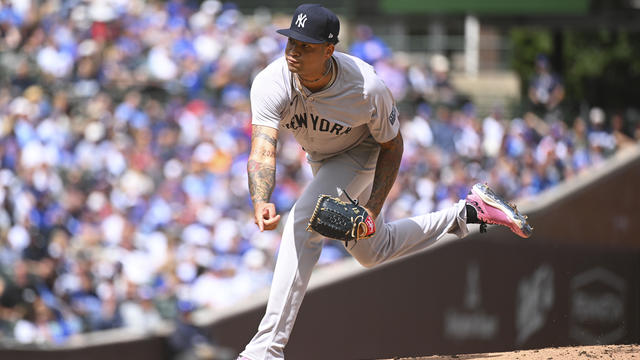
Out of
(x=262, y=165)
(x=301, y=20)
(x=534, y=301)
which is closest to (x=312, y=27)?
(x=301, y=20)

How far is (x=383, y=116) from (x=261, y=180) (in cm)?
81

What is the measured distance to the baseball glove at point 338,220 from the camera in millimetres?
4383

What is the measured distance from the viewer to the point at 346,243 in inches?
191

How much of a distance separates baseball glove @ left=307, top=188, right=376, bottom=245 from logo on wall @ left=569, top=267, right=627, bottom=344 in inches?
264

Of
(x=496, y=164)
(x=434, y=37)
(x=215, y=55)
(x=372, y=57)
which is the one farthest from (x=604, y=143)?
(x=434, y=37)

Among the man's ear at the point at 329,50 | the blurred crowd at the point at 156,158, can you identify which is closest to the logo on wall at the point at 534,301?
the blurred crowd at the point at 156,158

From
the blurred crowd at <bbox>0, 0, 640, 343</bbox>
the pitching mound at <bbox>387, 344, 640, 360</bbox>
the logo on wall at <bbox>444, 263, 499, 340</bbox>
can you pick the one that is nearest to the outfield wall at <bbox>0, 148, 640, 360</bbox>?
the logo on wall at <bbox>444, 263, 499, 340</bbox>

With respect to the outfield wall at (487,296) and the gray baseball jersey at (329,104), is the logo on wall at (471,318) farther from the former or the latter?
the gray baseball jersey at (329,104)

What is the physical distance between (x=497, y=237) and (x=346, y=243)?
580 cm

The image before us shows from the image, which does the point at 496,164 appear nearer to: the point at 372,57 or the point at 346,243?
the point at 372,57

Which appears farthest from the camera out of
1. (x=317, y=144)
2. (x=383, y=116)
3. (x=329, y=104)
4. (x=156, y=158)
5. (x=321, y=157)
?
(x=156, y=158)

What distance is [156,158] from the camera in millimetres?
12000

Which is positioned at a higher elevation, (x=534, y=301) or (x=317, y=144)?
(x=317, y=144)

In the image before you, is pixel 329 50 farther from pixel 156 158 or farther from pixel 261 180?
pixel 156 158
